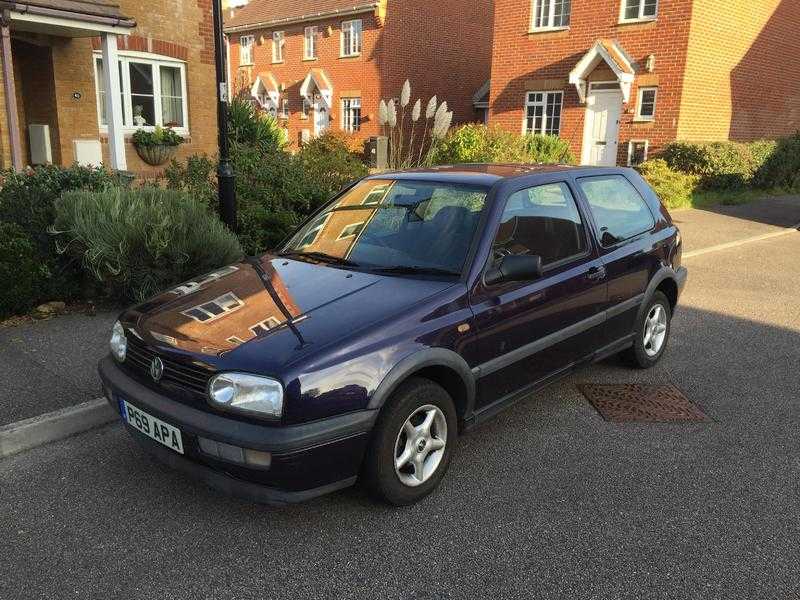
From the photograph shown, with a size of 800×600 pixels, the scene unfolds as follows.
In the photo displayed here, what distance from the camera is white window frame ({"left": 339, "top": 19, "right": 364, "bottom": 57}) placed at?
27706 millimetres

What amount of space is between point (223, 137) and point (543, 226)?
13.8ft

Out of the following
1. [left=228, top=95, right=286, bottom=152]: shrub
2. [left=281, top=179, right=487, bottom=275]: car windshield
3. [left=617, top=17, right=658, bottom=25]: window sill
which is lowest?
[left=281, top=179, right=487, bottom=275]: car windshield

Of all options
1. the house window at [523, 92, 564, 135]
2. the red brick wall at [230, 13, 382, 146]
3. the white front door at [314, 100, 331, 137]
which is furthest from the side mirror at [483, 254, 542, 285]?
the white front door at [314, 100, 331, 137]

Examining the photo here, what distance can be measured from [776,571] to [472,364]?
5.46 ft

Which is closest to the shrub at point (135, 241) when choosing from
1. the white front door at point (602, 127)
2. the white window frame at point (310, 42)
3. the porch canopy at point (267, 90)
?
the white front door at point (602, 127)

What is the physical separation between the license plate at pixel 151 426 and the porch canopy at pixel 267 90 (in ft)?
98.2

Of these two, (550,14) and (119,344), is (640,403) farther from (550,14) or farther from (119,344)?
(550,14)

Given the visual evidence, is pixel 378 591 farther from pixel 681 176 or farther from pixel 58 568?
pixel 681 176

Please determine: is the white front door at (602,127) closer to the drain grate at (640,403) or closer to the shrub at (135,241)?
the shrub at (135,241)

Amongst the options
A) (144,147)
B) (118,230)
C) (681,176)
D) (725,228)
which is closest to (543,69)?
(681,176)

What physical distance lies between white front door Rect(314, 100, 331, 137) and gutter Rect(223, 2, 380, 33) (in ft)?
11.6

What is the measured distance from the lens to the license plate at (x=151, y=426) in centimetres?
317

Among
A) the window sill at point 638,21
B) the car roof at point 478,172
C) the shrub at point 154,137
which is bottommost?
the car roof at point 478,172

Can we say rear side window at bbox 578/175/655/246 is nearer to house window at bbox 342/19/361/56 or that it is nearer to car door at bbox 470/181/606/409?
car door at bbox 470/181/606/409
